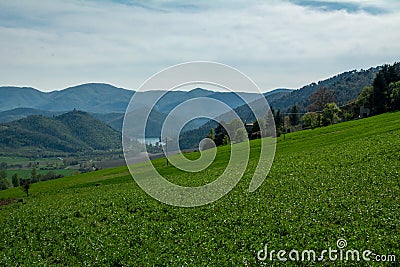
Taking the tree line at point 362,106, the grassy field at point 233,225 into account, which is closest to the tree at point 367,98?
the tree line at point 362,106

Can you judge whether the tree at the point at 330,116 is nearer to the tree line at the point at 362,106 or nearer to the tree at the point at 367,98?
the tree line at the point at 362,106

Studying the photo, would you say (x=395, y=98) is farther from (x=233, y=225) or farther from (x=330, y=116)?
(x=233, y=225)

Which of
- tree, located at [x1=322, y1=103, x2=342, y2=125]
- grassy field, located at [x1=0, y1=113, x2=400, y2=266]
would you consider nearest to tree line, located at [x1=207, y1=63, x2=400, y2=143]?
tree, located at [x1=322, y1=103, x2=342, y2=125]

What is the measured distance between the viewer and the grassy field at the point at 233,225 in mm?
17656

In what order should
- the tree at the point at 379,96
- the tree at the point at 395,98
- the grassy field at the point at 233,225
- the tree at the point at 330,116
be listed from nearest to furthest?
the grassy field at the point at 233,225
the tree at the point at 395,98
the tree at the point at 379,96
the tree at the point at 330,116

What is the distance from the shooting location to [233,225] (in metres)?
21.9

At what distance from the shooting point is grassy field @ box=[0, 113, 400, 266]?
695 inches

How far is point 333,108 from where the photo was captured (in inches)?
4665

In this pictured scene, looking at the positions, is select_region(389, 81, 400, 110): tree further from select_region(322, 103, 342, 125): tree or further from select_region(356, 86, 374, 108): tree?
select_region(322, 103, 342, 125): tree

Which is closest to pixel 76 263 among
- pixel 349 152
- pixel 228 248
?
pixel 228 248

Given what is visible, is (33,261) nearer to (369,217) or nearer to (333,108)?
(369,217)

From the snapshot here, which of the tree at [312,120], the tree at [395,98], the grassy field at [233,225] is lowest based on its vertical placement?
the grassy field at [233,225]

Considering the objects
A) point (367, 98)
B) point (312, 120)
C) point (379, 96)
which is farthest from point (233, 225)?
point (367, 98)

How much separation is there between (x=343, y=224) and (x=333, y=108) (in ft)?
345
